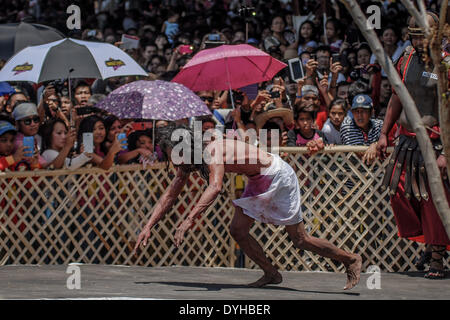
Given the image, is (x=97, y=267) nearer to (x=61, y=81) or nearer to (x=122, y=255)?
(x=122, y=255)

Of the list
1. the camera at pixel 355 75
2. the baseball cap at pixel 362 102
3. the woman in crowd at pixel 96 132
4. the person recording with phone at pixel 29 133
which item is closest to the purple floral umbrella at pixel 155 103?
the woman in crowd at pixel 96 132

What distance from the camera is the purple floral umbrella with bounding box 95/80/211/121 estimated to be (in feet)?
28.7

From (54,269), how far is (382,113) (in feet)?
13.1

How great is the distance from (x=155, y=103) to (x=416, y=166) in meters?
2.70

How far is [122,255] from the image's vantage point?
9195 millimetres

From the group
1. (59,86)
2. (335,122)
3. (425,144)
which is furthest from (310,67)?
(425,144)

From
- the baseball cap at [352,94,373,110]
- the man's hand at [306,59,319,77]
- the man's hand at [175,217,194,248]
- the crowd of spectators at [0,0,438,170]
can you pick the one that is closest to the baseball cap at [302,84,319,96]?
the crowd of spectators at [0,0,438,170]

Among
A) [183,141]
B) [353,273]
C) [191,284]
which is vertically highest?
[183,141]

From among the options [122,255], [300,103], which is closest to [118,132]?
[122,255]

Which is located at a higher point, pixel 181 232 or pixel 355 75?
pixel 355 75

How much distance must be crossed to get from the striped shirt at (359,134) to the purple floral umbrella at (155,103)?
4.55 feet

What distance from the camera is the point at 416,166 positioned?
757 centimetres

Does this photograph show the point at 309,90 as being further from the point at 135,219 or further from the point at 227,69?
the point at 135,219

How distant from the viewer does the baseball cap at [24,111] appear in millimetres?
9418
